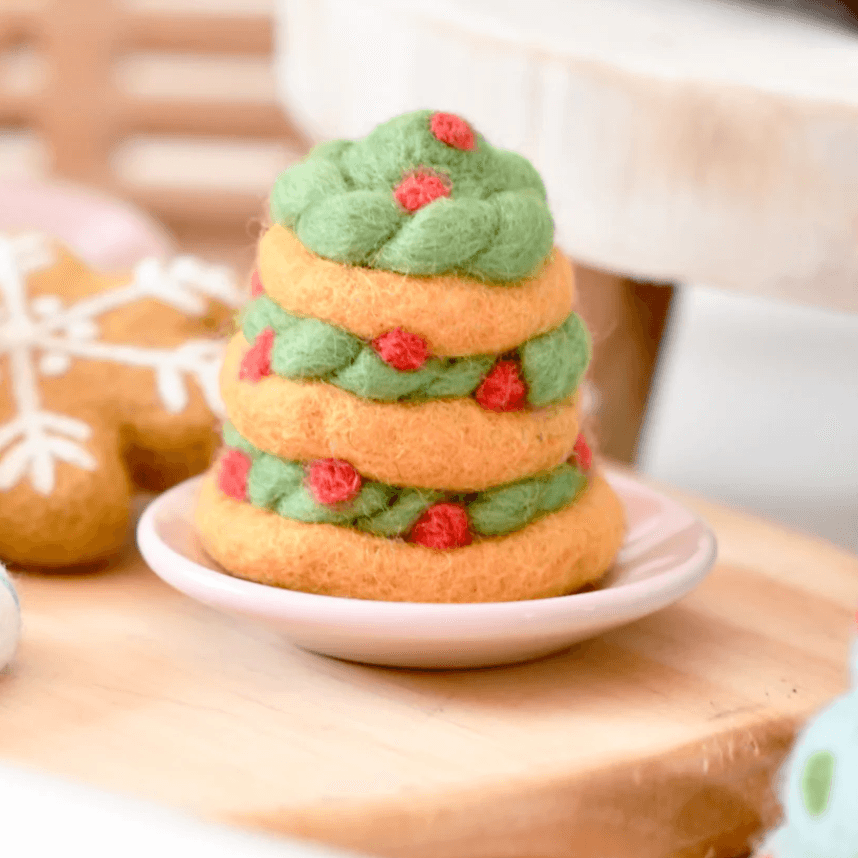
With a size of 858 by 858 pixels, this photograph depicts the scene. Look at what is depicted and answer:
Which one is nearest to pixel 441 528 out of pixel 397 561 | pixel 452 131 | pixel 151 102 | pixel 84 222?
pixel 397 561

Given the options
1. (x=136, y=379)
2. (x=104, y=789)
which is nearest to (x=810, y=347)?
(x=136, y=379)

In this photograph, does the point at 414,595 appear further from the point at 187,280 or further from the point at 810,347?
the point at 810,347

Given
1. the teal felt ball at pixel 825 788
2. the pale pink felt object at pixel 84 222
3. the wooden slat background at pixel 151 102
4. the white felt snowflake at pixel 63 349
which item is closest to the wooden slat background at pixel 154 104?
the wooden slat background at pixel 151 102

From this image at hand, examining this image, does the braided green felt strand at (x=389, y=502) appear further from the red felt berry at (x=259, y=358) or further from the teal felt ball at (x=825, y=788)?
the teal felt ball at (x=825, y=788)

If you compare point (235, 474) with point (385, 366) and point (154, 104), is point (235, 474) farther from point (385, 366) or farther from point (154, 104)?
point (154, 104)

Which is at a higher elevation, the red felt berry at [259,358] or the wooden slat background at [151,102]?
the red felt berry at [259,358]

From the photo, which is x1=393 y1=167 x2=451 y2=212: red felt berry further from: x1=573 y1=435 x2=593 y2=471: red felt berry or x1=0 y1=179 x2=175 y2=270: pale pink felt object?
x1=0 y1=179 x2=175 y2=270: pale pink felt object
